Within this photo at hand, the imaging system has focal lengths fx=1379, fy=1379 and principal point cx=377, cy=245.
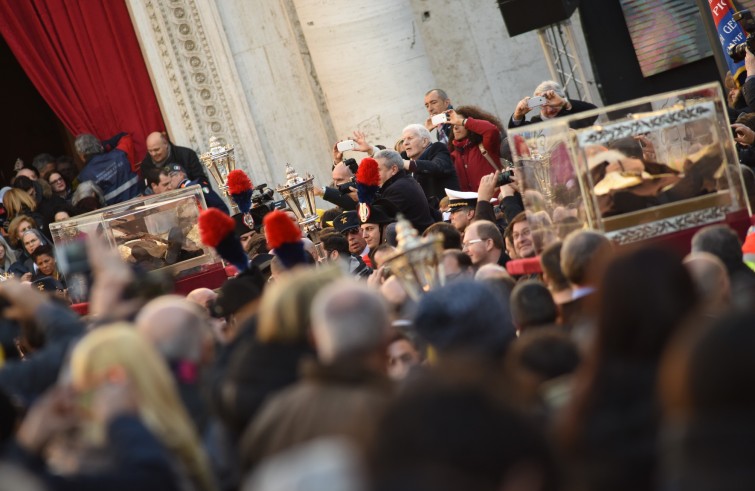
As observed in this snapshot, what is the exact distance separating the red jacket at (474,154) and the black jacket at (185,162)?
9.57ft

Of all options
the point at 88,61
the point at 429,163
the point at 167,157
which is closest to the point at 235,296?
the point at 429,163

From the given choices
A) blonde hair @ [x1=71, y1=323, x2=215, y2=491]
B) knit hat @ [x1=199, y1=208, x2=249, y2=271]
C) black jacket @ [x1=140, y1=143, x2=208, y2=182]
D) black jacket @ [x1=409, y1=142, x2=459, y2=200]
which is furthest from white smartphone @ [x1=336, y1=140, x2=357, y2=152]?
blonde hair @ [x1=71, y1=323, x2=215, y2=491]

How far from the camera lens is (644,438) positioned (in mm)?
Answer: 3387

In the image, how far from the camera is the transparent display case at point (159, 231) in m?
10.3

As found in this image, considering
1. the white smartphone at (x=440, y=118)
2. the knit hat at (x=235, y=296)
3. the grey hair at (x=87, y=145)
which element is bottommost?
the knit hat at (x=235, y=296)

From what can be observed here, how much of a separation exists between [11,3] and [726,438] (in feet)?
42.3

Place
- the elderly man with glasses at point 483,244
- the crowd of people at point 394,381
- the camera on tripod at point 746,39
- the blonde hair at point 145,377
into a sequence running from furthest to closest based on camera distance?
the camera on tripod at point 746,39 → the elderly man with glasses at point 483,244 → the blonde hair at point 145,377 → the crowd of people at point 394,381

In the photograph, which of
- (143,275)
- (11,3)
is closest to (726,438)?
(143,275)

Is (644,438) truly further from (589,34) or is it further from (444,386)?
(589,34)

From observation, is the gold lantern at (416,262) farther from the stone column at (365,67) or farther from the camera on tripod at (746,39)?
the stone column at (365,67)

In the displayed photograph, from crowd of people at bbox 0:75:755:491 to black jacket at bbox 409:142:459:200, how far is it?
3955 mm

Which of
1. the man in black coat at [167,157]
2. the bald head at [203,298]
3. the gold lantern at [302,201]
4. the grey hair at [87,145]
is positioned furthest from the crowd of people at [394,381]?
the grey hair at [87,145]

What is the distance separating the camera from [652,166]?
281 inches

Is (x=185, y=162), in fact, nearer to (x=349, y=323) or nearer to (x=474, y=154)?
(x=474, y=154)
